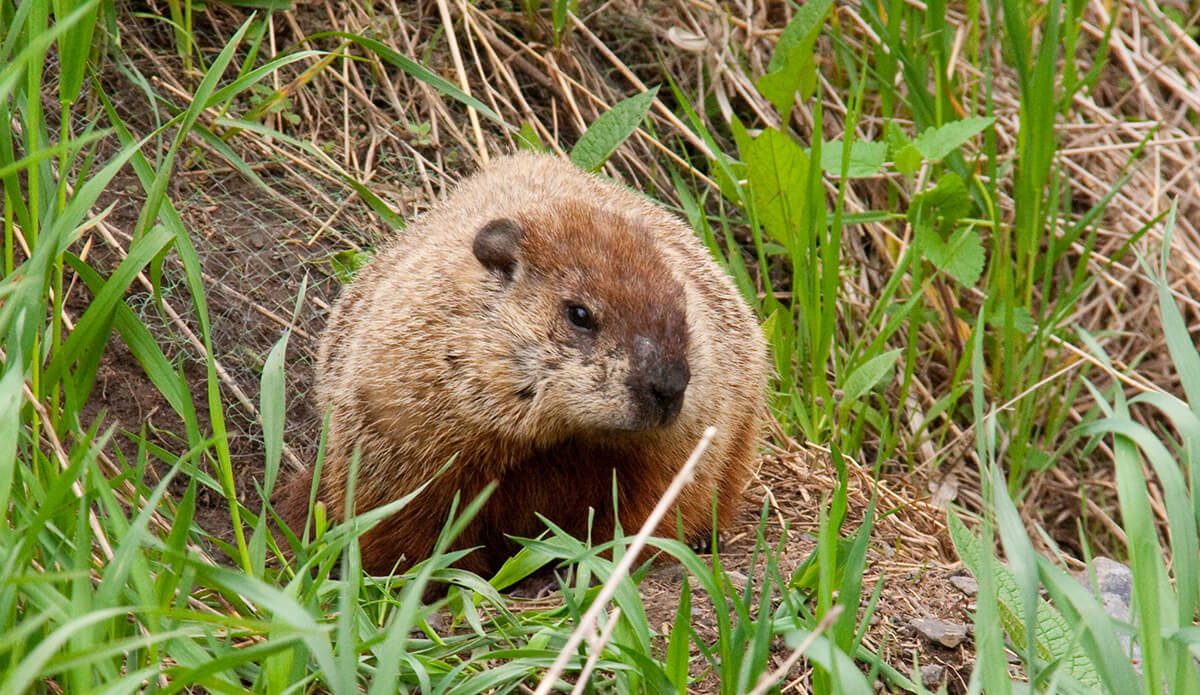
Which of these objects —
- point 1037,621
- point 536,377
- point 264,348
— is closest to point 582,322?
point 536,377

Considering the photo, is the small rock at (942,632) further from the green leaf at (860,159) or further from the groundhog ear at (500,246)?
the green leaf at (860,159)

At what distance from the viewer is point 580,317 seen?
132 inches

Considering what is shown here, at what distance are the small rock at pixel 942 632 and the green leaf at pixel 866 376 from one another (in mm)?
1172

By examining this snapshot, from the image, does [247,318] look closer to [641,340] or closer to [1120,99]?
[641,340]

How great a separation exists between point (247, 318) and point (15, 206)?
1903 mm

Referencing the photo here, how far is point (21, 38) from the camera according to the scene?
10.7 feet

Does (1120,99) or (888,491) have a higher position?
(1120,99)

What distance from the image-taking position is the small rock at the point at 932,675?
3.15m

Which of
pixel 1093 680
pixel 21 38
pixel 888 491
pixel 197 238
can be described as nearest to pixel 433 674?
pixel 1093 680

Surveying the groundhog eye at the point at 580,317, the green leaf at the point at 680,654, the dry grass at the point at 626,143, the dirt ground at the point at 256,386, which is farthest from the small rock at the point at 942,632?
the dry grass at the point at 626,143

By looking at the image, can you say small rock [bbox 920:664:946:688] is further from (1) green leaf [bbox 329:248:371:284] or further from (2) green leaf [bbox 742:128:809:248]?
(1) green leaf [bbox 329:248:371:284]

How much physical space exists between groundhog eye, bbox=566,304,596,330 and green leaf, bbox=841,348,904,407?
4.54 feet

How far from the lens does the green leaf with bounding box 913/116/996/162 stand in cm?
459

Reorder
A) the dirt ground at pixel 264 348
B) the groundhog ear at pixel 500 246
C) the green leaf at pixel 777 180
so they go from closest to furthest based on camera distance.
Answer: the groundhog ear at pixel 500 246 < the dirt ground at pixel 264 348 < the green leaf at pixel 777 180
